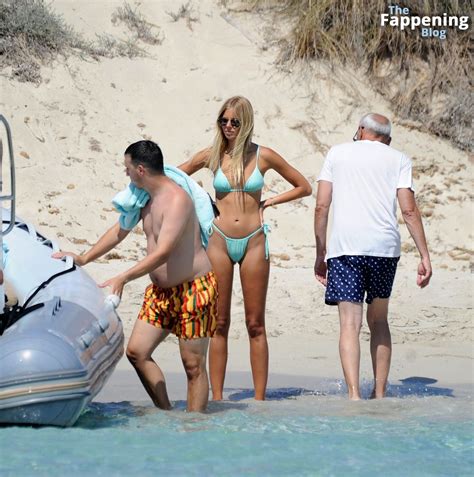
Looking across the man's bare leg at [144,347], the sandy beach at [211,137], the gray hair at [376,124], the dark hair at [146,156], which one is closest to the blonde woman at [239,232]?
the gray hair at [376,124]

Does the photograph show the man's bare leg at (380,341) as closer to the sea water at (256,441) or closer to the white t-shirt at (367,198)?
the sea water at (256,441)

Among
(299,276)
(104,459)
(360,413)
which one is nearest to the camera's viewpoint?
(104,459)

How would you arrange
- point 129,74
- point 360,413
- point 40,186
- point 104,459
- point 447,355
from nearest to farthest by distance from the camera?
1. point 104,459
2. point 360,413
3. point 447,355
4. point 40,186
5. point 129,74

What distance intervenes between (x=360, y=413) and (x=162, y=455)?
1.44 metres

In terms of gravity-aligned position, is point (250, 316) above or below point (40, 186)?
below

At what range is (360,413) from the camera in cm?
682

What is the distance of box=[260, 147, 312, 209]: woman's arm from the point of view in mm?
7191

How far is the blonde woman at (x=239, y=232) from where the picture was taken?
7.04 metres

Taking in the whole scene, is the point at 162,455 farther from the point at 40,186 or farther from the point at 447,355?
the point at 40,186

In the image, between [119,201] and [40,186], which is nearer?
[119,201]

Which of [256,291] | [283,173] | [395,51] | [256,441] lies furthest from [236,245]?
[395,51]

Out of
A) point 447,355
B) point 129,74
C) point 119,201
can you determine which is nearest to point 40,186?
point 129,74

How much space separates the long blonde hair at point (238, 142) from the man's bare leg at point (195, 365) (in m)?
1.22

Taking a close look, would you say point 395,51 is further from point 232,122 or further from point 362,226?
point 362,226
